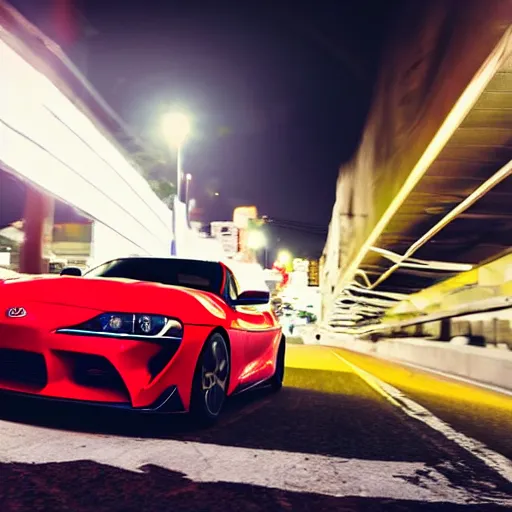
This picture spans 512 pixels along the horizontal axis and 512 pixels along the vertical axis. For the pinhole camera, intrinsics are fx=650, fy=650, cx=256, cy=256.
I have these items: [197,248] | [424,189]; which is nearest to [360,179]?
[424,189]

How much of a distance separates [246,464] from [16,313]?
1.78 metres

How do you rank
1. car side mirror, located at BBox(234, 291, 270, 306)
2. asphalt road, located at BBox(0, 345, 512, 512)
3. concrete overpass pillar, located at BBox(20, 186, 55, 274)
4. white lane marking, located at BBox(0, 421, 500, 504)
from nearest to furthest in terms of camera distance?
asphalt road, located at BBox(0, 345, 512, 512), white lane marking, located at BBox(0, 421, 500, 504), car side mirror, located at BBox(234, 291, 270, 306), concrete overpass pillar, located at BBox(20, 186, 55, 274)

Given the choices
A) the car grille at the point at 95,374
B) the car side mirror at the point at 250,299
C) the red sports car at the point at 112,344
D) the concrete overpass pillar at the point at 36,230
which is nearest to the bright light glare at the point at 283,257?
the concrete overpass pillar at the point at 36,230

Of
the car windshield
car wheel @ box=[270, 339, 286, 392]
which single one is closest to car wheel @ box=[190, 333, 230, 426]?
the car windshield

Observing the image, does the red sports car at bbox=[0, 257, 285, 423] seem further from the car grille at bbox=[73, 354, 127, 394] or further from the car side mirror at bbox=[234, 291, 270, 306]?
the car side mirror at bbox=[234, 291, 270, 306]

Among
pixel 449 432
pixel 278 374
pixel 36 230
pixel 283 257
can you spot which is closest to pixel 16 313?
pixel 449 432

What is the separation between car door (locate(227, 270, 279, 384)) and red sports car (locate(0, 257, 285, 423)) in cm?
80

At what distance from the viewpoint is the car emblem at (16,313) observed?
164 inches

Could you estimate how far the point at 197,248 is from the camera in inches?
2640

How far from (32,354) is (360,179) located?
94.6 feet

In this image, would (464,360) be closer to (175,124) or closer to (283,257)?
(175,124)

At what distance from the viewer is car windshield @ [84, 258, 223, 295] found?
582 cm

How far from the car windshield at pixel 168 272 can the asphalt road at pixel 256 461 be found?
3.78 feet

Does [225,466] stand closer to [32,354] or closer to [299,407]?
[32,354]
